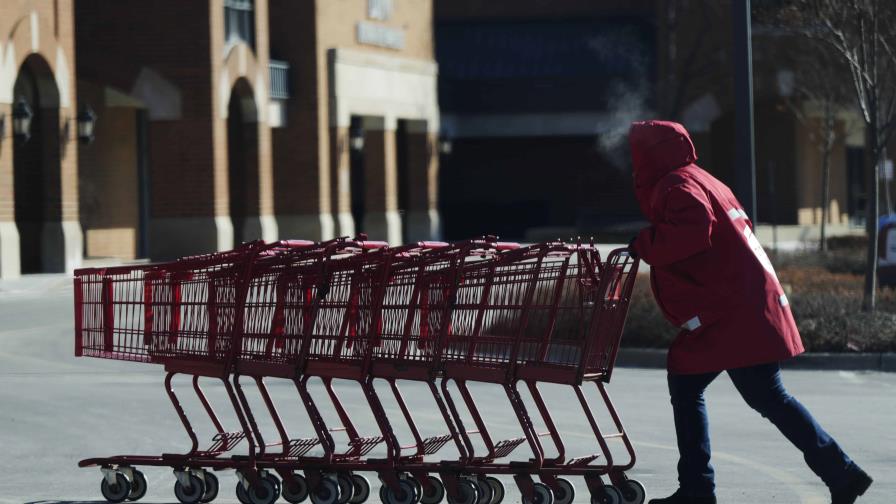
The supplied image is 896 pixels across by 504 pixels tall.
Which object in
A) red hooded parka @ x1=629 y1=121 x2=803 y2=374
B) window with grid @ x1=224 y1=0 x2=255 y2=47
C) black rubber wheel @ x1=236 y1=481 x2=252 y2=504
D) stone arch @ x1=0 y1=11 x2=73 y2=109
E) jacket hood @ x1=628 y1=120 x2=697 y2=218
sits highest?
window with grid @ x1=224 y1=0 x2=255 y2=47

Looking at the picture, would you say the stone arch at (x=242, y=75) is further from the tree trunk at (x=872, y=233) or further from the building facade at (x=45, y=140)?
the tree trunk at (x=872, y=233)

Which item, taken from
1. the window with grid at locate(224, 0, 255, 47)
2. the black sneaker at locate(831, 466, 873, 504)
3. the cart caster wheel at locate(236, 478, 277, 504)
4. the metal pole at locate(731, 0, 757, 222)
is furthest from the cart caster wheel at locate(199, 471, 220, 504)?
the window with grid at locate(224, 0, 255, 47)

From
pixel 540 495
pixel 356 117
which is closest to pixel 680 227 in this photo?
pixel 540 495

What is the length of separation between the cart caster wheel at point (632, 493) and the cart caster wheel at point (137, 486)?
102 inches

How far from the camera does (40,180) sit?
32.5 m

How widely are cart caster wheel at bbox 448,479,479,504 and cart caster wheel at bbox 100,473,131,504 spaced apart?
1774 mm

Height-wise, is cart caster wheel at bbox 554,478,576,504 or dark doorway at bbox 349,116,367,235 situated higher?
dark doorway at bbox 349,116,367,235

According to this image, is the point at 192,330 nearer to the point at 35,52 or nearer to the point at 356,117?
the point at 35,52

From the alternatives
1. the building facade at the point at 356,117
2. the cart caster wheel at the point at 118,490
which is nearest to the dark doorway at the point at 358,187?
the building facade at the point at 356,117

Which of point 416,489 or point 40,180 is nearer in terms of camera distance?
point 416,489

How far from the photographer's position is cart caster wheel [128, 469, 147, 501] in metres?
8.71

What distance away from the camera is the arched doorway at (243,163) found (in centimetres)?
4003

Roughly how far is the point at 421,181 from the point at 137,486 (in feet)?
136

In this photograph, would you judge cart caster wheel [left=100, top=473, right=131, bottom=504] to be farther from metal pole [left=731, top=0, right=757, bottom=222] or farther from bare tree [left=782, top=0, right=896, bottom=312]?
bare tree [left=782, top=0, right=896, bottom=312]
